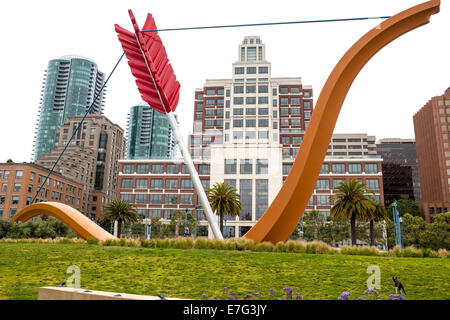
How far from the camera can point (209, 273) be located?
7758 mm

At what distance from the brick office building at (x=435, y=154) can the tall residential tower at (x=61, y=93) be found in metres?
111

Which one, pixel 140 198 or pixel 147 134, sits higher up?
pixel 147 134

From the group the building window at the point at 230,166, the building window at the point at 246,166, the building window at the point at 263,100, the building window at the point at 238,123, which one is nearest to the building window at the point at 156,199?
the building window at the point at 230,166

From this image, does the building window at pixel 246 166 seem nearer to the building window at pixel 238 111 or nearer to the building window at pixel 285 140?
the building window at pixel 238 111

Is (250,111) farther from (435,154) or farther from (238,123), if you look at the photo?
(435,154)

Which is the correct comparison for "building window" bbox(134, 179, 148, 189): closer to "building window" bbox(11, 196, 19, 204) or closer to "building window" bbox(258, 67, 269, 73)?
"building window" bbox(11, 196, 19, 204)

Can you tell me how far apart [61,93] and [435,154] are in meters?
122

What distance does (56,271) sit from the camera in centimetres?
819

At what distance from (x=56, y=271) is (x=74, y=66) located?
5215 inches

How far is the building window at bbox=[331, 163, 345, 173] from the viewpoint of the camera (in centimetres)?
5081

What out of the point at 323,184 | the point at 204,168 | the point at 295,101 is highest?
the point at 295,101

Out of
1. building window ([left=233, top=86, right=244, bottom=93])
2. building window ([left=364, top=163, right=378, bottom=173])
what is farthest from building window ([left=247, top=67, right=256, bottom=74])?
building window ([left=364, top=163, right=378, bottom=173])

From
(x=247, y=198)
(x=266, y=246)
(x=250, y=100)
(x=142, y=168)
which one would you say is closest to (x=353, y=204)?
(x=266, y=246)
